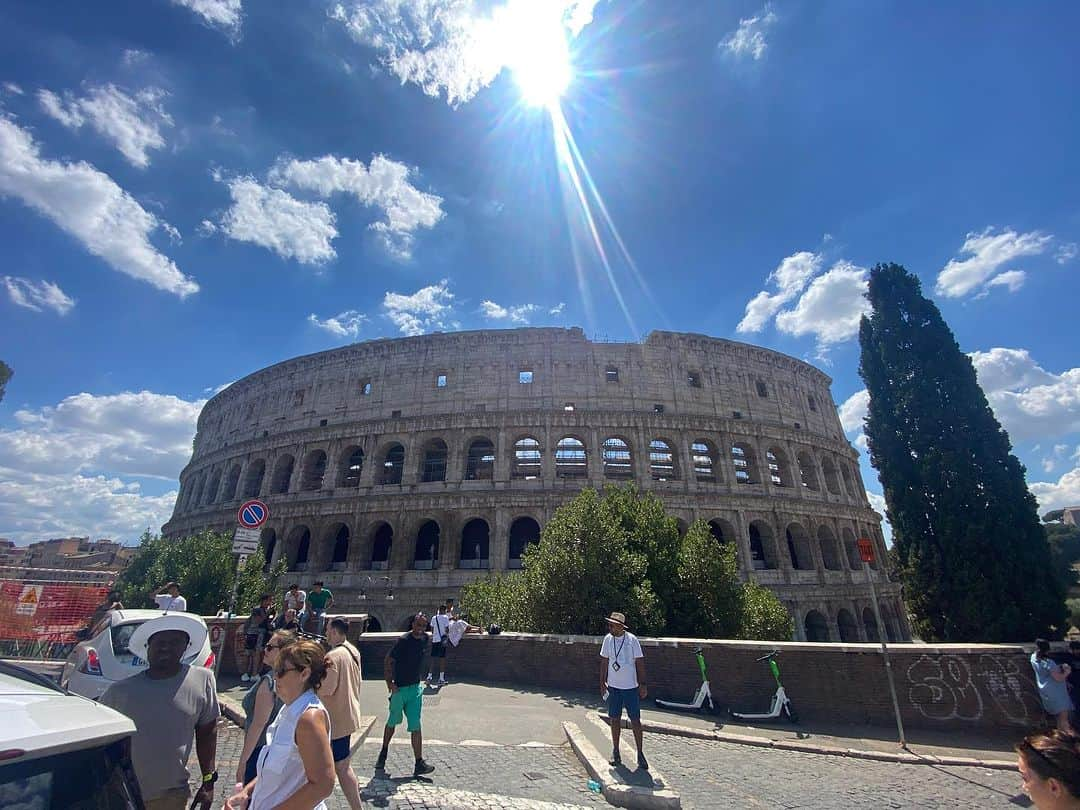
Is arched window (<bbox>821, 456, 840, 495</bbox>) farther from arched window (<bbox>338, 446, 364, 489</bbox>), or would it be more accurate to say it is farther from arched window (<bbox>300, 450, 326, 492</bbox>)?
arched window (<bbox>300, 450, 326, 492</bbox>)

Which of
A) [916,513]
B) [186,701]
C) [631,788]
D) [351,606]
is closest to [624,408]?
[916,513]

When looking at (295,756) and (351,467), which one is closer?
(295,756)

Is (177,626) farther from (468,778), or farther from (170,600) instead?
(170,600)

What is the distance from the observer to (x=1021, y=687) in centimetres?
776

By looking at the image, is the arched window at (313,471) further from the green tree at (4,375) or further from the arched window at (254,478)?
the green tree at (4,375)

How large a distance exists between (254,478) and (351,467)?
23.7 feet

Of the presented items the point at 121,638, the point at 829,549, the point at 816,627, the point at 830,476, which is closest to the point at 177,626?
the point at 121,638

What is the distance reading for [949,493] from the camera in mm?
14602

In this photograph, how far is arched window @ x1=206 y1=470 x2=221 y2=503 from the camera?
32688mm

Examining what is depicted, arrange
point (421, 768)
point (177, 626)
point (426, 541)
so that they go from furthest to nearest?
point (426, 541) → point (421, 768) → point (177, 626)

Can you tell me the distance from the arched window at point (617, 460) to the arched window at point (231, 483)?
77.2ft

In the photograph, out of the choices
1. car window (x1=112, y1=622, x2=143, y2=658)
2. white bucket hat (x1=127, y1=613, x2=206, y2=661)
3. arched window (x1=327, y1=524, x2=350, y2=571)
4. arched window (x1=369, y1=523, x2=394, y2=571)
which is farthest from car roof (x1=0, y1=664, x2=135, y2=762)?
arched window (x1=327, y1=524, x2=350, y2=571)

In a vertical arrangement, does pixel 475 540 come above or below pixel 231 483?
below

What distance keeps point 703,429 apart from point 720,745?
21482mm
